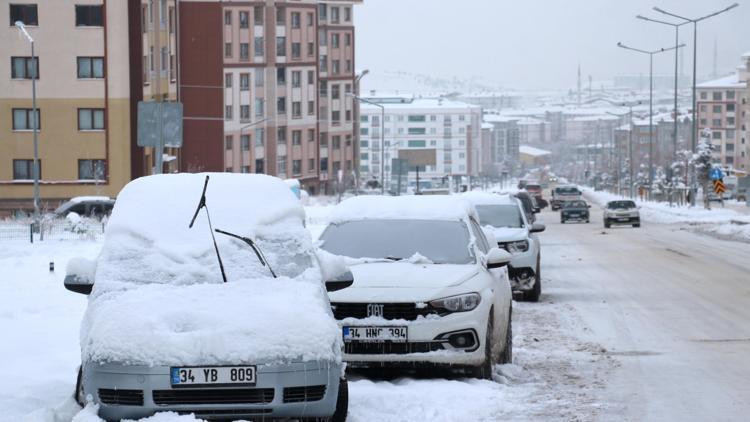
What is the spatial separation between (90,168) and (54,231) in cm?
2554

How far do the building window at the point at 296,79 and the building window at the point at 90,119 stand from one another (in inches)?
1603

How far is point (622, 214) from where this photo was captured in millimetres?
58062

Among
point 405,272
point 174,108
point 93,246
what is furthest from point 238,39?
point 405,272

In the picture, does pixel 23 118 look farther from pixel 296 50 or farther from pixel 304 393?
pixel 304 393

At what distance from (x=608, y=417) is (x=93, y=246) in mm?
27505

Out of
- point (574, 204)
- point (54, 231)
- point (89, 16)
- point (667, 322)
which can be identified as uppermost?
point (89, 16)

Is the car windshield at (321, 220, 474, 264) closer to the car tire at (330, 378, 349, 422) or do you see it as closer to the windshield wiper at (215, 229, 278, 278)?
the windshield wiper at (215, 229, 278, 278)

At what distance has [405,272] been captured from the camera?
467 inches

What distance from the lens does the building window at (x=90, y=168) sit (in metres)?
68.2

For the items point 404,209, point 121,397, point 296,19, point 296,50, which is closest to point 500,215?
point 404,209

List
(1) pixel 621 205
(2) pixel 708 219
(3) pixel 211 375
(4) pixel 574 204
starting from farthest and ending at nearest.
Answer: (4) pixel 574 204 → (2) pixel 708 219 → (1) pixel 621 205 → (3) pixel 211 375

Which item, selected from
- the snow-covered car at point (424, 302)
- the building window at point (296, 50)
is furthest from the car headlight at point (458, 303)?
the building window at point (296, 50)

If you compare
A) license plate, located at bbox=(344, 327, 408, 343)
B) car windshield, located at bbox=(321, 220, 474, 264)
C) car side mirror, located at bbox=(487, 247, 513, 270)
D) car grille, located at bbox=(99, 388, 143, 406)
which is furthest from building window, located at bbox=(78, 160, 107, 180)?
car grille, located at bbox=(99, 388, 143, 406)

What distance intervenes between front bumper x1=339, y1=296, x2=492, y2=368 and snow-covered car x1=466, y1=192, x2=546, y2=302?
298 inches
